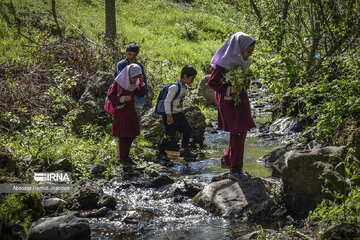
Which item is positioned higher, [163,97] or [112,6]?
[112,6]

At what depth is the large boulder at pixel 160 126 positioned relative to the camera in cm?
885

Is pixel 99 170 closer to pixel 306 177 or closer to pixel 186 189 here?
pixel 186 189

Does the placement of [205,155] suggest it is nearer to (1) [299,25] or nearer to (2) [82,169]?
(2) [82,169]

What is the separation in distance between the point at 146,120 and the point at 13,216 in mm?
4958

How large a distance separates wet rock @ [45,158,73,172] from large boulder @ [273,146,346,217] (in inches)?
131

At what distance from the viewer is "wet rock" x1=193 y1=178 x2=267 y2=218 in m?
4.82

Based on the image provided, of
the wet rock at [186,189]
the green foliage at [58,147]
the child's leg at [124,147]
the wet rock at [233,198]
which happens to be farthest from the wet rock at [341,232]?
the child's leg at [124,147]

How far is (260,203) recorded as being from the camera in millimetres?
4887

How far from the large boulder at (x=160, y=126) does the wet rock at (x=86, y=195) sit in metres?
3.59

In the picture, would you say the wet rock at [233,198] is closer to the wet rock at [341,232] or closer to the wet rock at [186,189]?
the wet rock at [186,189]

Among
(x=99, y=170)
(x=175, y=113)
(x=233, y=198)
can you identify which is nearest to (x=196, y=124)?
(x=175, y=113)

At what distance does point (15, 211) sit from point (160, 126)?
4.73 metres

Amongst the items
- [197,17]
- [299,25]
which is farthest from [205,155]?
[197,17]

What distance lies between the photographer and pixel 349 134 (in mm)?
5664
